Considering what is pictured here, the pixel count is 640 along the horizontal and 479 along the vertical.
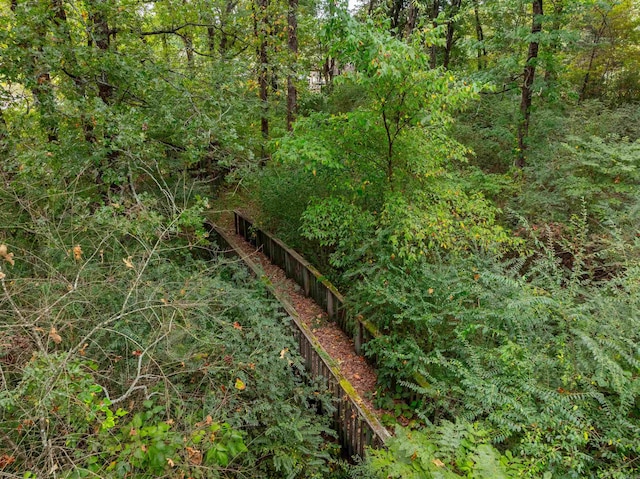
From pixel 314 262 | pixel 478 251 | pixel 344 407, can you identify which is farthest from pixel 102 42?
pixel 478 251

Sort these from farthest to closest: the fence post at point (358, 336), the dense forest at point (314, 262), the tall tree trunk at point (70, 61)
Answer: the fence post at point (358, 336) < the tall tree trunk at point (70, 61) < the dense forest at point (314, 262)

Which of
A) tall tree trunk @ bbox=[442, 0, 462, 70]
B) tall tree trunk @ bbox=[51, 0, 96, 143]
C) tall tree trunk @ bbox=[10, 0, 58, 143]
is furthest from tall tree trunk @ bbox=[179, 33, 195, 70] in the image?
tall tree trunk @ bbox=[442, 0, 462, 70]

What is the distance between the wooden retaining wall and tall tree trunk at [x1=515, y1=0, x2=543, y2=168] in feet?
20.4

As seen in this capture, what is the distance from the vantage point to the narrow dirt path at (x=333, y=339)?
223 inches

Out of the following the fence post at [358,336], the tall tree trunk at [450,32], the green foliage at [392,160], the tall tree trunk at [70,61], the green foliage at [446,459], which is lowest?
the fence post at [358,336]

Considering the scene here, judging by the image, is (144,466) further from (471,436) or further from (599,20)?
(599,20)

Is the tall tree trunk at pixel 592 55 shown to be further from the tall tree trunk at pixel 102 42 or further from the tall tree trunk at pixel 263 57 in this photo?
the tall tree trunk at pixel 102 42

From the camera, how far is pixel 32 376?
2.32 metres

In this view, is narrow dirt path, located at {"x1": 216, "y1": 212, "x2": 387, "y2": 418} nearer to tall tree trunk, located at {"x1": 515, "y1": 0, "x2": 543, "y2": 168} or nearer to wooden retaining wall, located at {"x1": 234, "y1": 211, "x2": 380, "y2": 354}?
wooden retaining wall, located at {"x1": 234, "y1": 211, "x2": 380, "y2": 354}

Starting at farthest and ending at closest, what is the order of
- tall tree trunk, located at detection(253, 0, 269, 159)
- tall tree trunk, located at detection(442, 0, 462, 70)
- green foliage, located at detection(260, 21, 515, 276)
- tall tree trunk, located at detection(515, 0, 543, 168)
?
1. tall tree trunk, located at detection(442, 0, 462, 70)
2. tall tree trunk, located at detection(253, 0, 269, 159)
3. tall tree trunk, located at detection(515, 0, 543, 168)
4. green foliage, located at detection(260, 21, 515, 276)

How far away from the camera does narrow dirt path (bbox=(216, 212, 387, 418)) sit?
567 cm

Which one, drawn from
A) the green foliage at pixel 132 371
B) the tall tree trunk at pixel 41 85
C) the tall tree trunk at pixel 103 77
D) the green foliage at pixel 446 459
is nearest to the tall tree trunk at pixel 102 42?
the tall tree trunk at pixel 103 77

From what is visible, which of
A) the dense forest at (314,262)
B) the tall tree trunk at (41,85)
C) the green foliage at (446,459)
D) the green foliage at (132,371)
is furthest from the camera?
the tall tree trunk at (41,85)

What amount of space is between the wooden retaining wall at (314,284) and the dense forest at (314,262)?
0.31 metres
